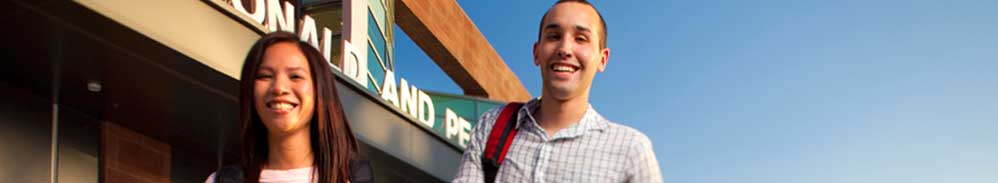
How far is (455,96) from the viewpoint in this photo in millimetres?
26688

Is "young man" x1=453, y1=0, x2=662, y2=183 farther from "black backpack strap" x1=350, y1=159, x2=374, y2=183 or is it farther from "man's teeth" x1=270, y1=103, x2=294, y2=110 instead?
"man's teeth" x1=270, y1=103, x2=294, y2=110

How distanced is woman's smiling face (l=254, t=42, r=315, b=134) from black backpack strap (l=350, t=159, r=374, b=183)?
0.19 m

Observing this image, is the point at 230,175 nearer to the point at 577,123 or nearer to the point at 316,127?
the point at 316,127

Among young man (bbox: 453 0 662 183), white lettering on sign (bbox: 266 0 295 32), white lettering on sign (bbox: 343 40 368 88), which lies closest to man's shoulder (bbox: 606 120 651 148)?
young man (bbox: 453 0 662 183)

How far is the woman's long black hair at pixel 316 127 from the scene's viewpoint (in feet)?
11.8

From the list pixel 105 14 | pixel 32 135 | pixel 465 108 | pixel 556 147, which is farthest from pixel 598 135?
pixel 465 108

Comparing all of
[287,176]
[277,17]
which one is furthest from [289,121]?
[277,17]

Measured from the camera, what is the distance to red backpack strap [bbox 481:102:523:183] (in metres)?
3.65

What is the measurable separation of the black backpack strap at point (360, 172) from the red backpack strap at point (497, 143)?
1.12 feet

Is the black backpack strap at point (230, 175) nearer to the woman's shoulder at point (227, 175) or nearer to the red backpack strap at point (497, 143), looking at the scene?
the woman's shoulder at point (227, 175)

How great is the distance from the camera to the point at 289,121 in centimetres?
356

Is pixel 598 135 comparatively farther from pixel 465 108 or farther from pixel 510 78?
pixel 510 78

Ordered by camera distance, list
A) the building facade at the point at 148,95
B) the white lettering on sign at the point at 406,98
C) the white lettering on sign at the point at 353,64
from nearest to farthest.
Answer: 1. the building facade at the point at 148,95
2. the white lettering on sign at the point at 353,64
3. the white lettering on sign at the point at 406,98

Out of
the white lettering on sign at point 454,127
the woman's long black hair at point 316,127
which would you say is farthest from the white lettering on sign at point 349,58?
the woman's long black hair at point 316,127
